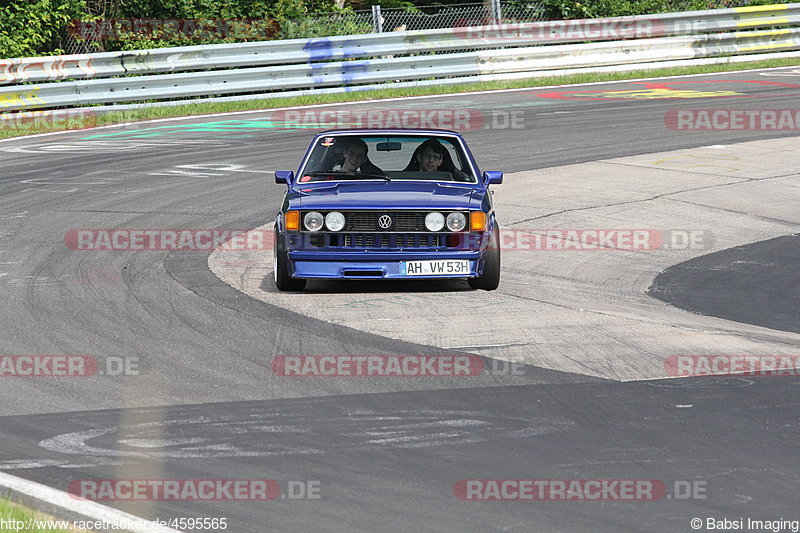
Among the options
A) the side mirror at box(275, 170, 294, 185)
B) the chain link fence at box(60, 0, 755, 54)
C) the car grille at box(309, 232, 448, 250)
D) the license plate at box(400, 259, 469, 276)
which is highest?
the chain link fence at box(60, 0, 755, 54)

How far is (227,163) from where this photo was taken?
58.5 ft

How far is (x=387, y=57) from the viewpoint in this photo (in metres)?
25.6

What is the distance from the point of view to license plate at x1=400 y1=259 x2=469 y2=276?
9938 millimetres

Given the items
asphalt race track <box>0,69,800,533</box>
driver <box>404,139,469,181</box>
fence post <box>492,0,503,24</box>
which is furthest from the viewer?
fence post <box>492,0,503,24</box>

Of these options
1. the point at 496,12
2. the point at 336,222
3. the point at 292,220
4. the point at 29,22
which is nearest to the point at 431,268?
the point at 336,222

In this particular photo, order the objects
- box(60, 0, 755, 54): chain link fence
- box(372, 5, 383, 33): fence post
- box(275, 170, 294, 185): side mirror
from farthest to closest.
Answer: box(60, 0, 755, 54): chain link fence → box(372, 5, 383, 33): fence post → box(275, 170, 294, 185): side mirror

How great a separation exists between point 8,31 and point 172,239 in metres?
13.1

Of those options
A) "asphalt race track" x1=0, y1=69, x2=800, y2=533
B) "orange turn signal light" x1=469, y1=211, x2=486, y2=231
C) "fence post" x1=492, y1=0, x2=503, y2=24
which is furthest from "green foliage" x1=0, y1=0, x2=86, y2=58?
"orange turn signal light" x1=469, y1=211, x2=486, y2=231

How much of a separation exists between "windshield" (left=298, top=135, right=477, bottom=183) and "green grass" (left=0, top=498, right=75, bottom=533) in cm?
605

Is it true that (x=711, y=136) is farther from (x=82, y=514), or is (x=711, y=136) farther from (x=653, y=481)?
(x=82, y=514)

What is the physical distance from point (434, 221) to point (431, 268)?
1.26 feet

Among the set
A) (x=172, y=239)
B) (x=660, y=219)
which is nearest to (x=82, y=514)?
(x=172, y=239)

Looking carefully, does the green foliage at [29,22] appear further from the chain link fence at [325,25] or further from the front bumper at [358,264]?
the front bumper at [358,264]

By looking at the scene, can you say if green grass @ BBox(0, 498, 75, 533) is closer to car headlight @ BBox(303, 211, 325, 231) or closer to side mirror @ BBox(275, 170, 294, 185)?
car headlight @ BBox(303, 211, 325, 231)
